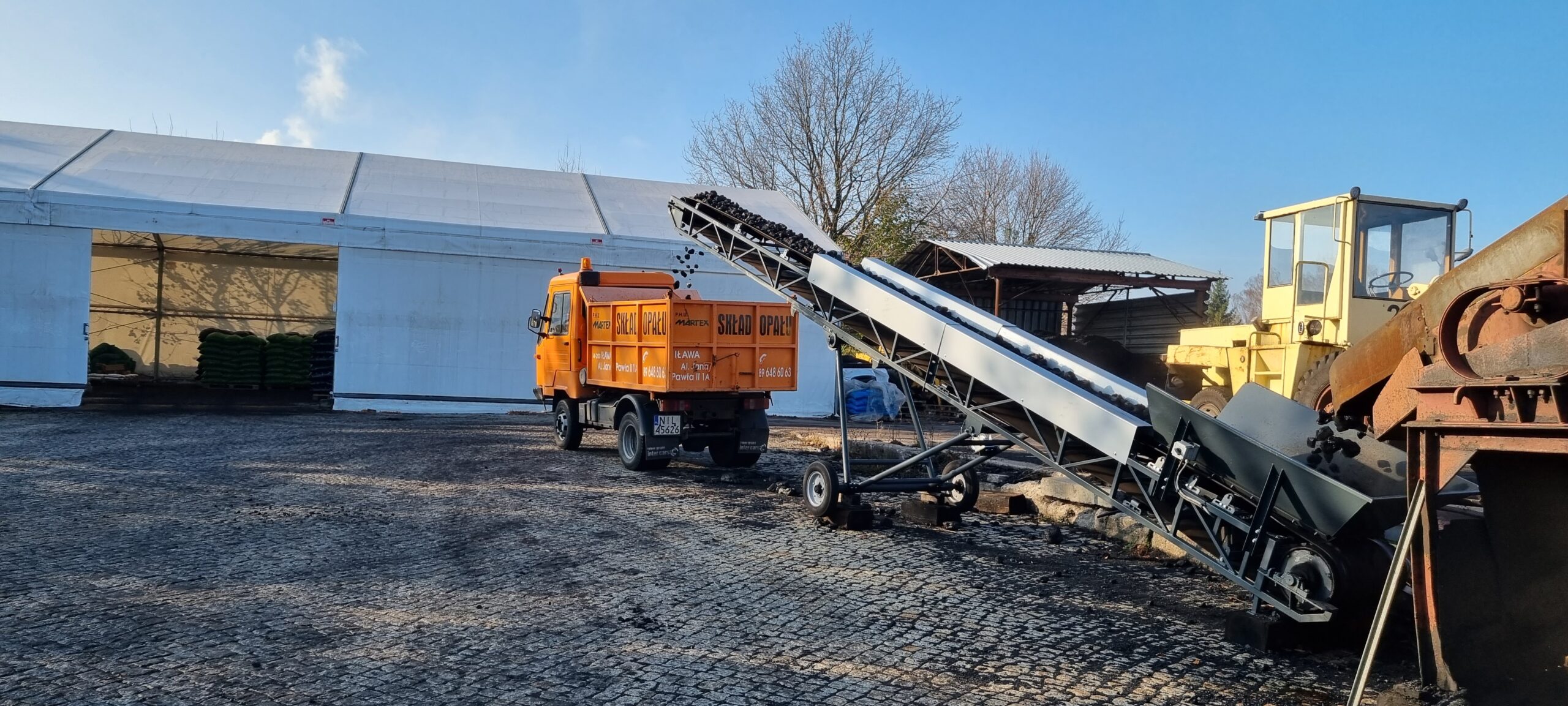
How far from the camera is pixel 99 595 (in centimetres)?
555

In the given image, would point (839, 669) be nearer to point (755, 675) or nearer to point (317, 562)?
point (755, 675)

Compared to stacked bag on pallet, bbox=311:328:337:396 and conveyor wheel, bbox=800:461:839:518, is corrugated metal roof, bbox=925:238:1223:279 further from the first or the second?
stacked bag on pallet, bbox=311:328:337:396

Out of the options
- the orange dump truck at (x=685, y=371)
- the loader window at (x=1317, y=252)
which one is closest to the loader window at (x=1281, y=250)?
the loader window at (x=1317, y=252)

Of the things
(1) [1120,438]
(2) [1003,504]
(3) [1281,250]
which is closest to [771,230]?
(2) [1003,504]

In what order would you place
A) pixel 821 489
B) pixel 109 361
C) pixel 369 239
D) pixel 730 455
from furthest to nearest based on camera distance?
pixel 109 361, pixel 369 239, pixel 730 455, pixel 821 489

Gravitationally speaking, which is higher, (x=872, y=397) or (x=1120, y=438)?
(x=1120, y=438)

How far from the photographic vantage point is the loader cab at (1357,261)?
9.71m

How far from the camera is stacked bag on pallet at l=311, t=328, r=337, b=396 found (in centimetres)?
2145

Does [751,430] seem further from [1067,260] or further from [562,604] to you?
[1067,260]

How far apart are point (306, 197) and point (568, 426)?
9.24 metres

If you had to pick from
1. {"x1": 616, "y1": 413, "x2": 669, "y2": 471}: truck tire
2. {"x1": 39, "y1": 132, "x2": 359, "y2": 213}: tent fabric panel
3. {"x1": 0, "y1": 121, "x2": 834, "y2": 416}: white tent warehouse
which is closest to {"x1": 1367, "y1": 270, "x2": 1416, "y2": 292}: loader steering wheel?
{"x1": 616, "y1": 413, "x2": 669, "y2": 471}: truck tire

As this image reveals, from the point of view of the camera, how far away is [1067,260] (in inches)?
816

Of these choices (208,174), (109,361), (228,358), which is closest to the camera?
(208,174)

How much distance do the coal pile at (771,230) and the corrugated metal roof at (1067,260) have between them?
9.70 meters
